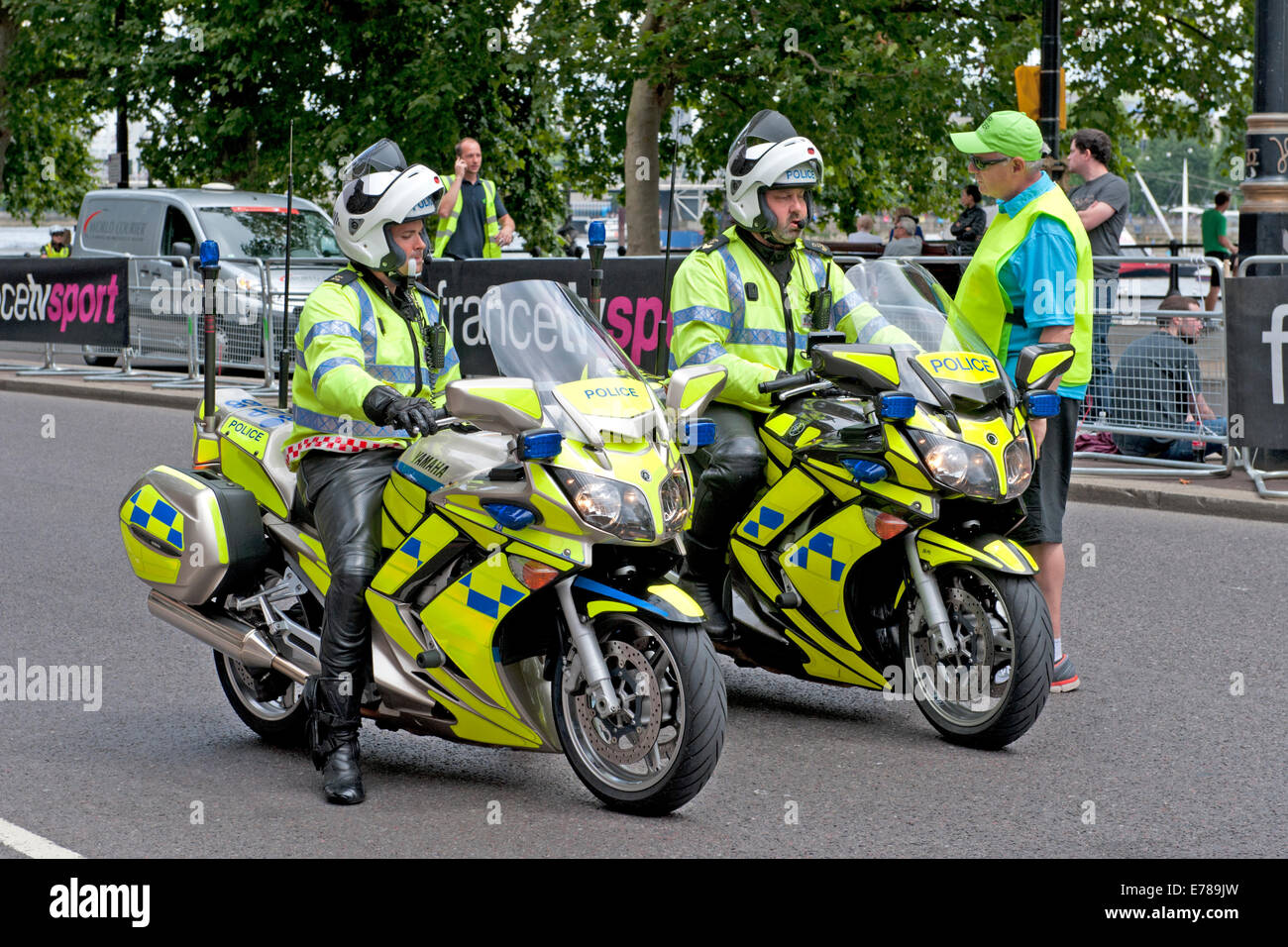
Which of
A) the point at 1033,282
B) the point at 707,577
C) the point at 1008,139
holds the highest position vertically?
the point at 1008,139

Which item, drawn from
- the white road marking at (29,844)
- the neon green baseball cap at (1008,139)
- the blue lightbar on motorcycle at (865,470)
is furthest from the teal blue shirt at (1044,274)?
the white road marking at (29,844)

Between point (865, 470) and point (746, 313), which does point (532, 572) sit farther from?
point (746, 313)

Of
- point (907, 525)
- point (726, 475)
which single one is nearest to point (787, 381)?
point (726, 475)

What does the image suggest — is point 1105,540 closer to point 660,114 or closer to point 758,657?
point 758,657

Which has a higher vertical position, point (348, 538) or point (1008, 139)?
point (1008, 139)

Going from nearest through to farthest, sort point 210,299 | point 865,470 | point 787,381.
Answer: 1. point 865,470
2. point 787,381
3. point 210,299

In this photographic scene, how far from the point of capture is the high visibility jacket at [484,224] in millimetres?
14867

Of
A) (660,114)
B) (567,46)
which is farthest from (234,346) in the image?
(660,114)

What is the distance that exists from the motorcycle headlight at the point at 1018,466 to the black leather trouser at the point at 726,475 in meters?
0.92

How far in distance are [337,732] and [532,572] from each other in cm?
81

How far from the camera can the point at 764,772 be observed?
17.7ft

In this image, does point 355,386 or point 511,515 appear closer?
point 511,515

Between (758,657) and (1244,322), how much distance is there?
5431 millimetres

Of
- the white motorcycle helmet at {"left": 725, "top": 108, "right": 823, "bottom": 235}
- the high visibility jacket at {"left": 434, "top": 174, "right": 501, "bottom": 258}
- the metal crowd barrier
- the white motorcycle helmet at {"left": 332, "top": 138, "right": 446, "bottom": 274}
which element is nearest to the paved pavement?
the metal crowd barrier
